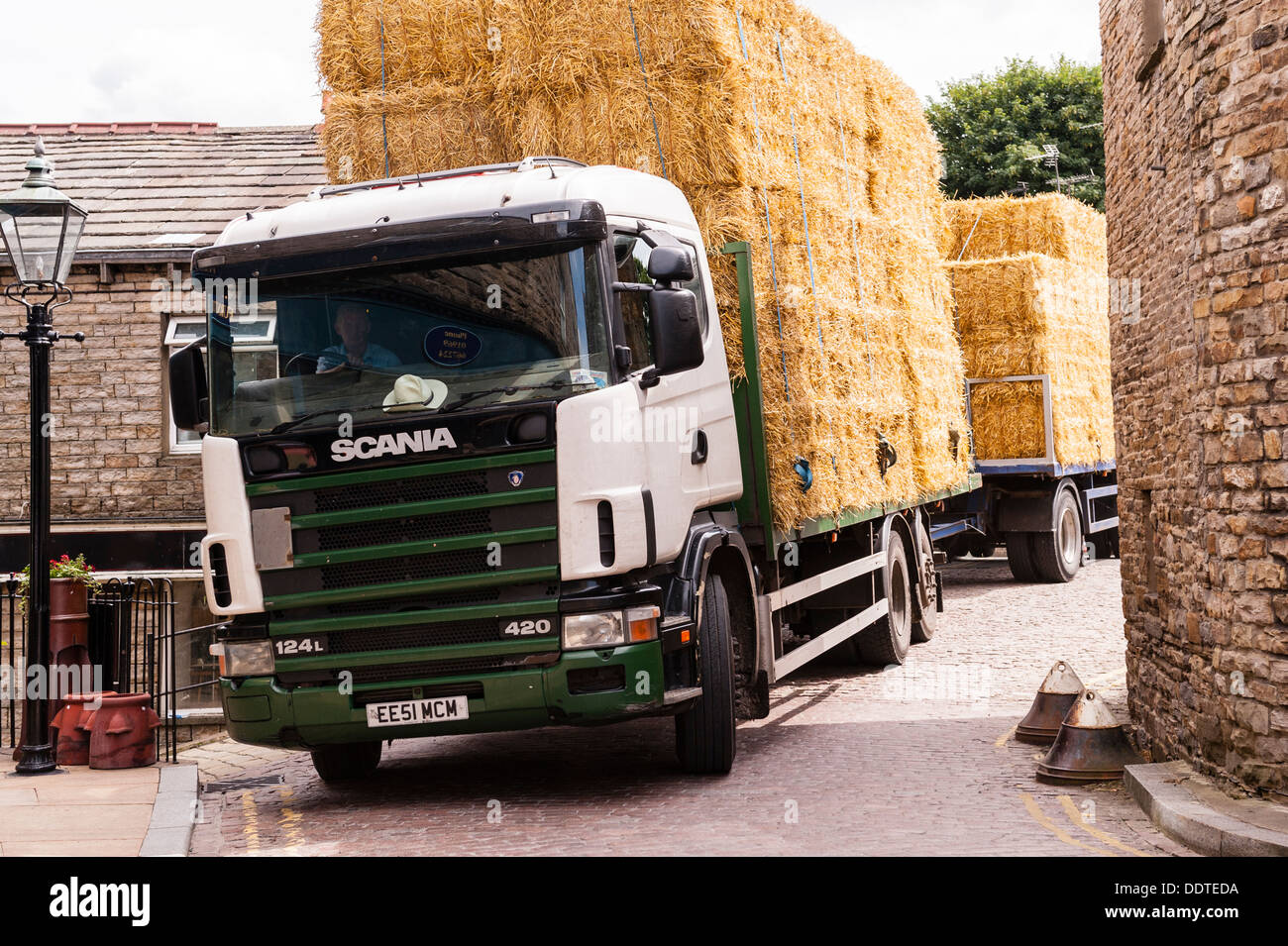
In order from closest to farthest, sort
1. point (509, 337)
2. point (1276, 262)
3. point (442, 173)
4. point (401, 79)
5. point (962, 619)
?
point (1276, 262)
point (509, 337)
point (442, 173)
point (401, 79)
point (962, 619)

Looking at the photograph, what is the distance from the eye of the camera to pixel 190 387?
7.10 metres

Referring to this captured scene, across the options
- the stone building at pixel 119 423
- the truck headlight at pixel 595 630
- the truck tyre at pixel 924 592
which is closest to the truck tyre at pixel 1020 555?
the truck tyre at pixel 924 592

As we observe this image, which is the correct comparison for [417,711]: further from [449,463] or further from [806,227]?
[806,227]

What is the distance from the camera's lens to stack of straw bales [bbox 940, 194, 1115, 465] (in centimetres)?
1661

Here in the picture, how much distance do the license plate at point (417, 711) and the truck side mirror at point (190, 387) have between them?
5.81 ft

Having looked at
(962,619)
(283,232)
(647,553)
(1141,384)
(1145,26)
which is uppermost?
(1145,26)

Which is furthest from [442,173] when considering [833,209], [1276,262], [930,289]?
[930,289]

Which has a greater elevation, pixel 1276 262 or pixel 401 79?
pixel 401 79

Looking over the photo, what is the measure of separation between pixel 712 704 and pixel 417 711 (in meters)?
1.60

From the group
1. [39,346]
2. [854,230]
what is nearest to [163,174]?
[39,346]

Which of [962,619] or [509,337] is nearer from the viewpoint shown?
[509,337]
